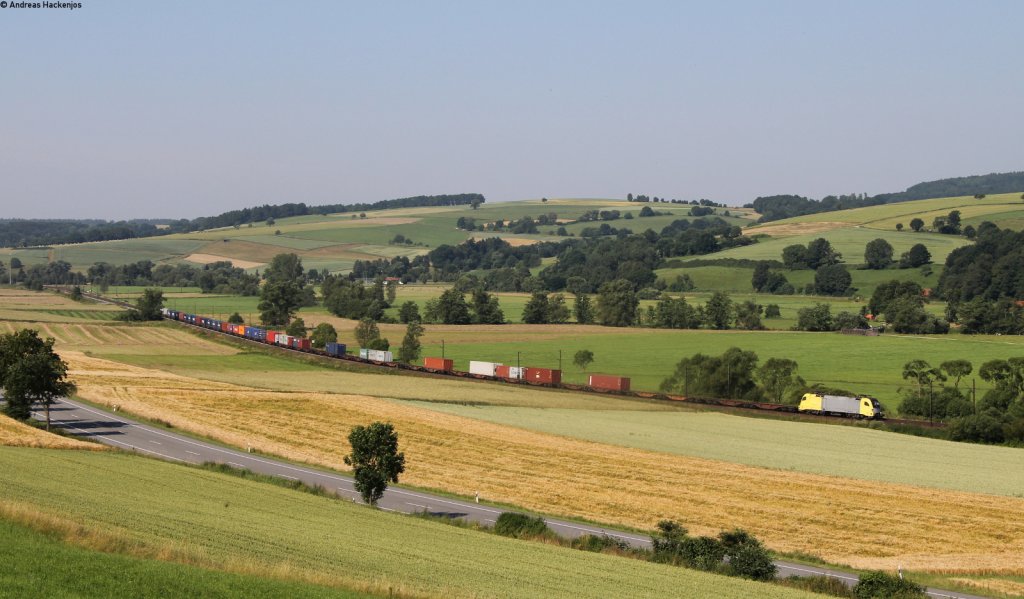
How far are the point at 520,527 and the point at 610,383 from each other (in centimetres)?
6046

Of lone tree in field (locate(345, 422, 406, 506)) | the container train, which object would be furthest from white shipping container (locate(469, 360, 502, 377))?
lone tree in field (locate(345, 422, 406, 506))

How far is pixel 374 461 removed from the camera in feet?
157

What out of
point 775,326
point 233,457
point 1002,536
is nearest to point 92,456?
point 233,457

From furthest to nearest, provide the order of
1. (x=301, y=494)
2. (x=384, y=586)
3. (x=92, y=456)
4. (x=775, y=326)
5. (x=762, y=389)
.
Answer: (x=775, y=326) < (x=762, y=389) < (x=92, y=456) < (x=301, y=494) < (x=384, y=586)

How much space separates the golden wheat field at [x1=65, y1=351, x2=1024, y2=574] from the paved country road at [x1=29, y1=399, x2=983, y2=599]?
2040 mm

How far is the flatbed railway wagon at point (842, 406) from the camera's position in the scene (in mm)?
86375

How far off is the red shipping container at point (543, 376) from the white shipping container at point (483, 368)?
183 inches

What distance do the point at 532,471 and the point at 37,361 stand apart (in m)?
30.0

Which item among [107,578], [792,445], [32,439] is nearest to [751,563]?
[107,578]

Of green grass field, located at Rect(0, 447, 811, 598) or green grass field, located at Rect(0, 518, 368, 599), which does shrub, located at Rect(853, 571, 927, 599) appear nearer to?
green grass field, located at Rect(0, 447, 811, 598)

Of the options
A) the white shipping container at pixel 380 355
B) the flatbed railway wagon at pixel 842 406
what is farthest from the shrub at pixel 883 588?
the white shipping container at pixel 380 355

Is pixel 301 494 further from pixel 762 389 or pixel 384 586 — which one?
pixel 762 389

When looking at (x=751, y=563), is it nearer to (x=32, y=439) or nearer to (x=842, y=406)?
(x=32, y=439)

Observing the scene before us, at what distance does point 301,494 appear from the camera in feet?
145
